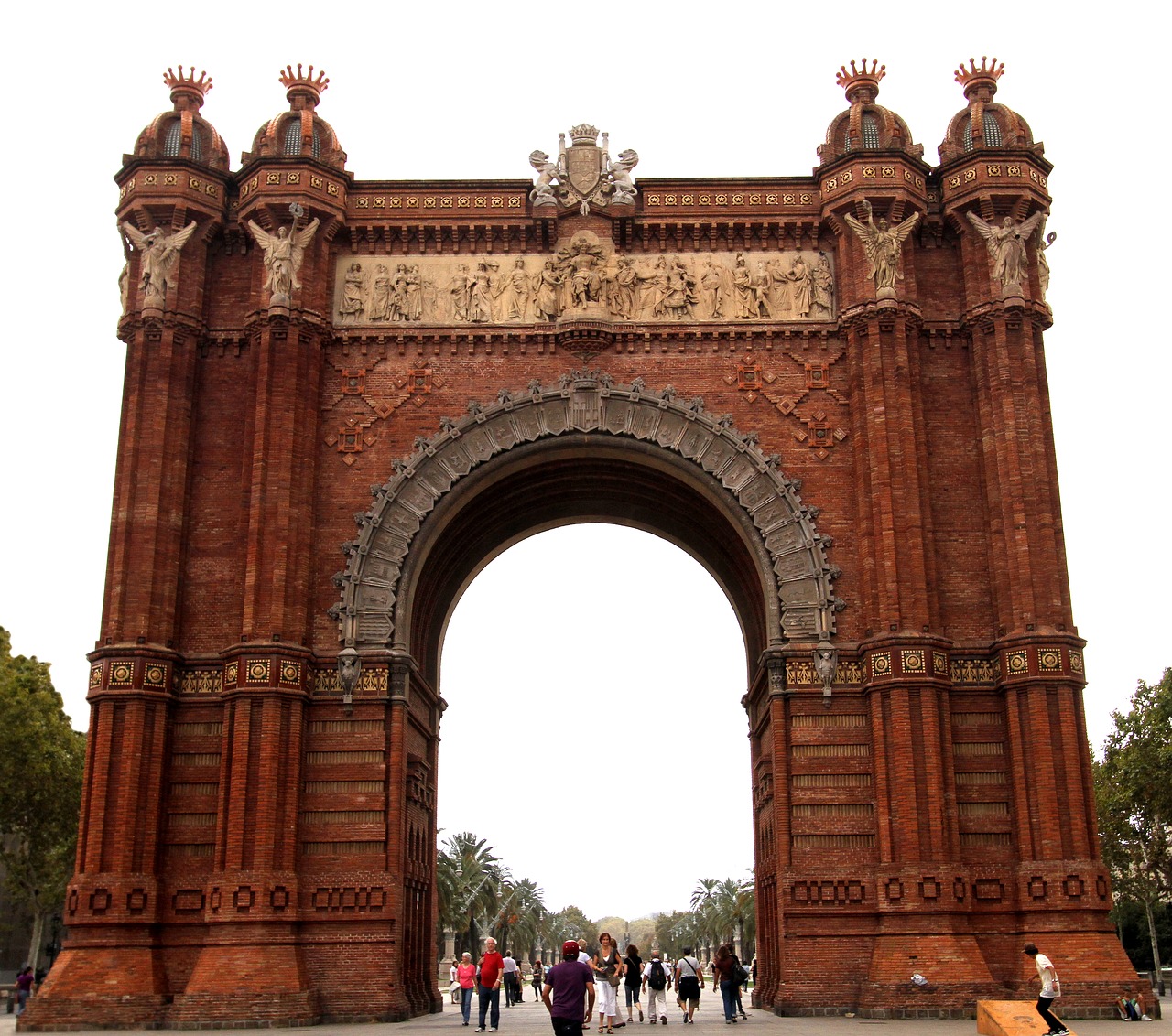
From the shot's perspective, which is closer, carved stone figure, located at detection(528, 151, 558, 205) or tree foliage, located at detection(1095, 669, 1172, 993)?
carved stone figure, located at detection(528, 151, 558, 205)

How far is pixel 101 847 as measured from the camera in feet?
79.0

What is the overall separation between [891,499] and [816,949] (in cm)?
857

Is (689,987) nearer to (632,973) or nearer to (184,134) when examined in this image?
(632,973)

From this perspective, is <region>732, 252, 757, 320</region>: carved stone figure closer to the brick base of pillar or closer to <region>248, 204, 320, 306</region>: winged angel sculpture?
<region>248, 204, 320, 306</region>: winged angel sculpture

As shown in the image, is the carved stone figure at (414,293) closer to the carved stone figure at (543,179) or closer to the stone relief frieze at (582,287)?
the stone relief frieze at (582,287)

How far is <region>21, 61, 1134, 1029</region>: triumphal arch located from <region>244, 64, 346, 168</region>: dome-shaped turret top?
0.30 ft

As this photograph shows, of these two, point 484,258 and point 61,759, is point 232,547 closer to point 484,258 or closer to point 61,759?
point 484,258

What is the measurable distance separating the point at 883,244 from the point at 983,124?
374 cm

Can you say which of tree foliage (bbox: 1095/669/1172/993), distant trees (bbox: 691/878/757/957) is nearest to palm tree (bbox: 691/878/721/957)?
distant trees (bbox: 691/878/757/957)

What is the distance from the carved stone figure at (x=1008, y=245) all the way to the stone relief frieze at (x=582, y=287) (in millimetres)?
3258

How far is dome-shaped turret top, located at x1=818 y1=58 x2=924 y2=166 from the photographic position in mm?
27875

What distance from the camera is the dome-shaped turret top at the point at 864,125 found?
91.5 ft

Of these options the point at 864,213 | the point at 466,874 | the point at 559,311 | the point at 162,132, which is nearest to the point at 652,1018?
the point at 559,311

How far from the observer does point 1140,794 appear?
4081 cm
